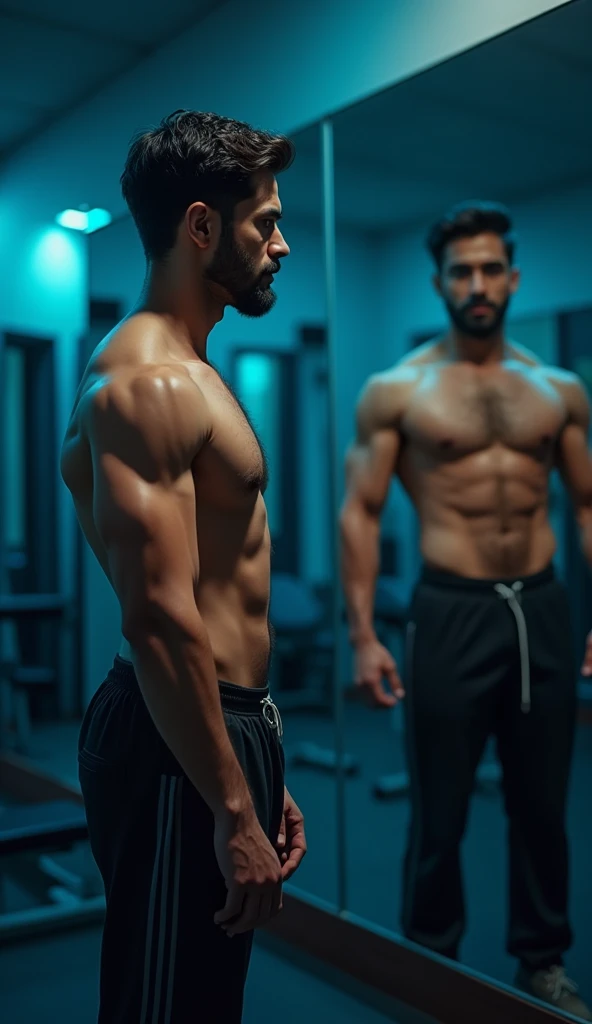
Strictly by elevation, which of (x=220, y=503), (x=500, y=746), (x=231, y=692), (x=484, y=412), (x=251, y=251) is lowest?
(x=500, y=746)

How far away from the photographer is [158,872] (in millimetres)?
1240

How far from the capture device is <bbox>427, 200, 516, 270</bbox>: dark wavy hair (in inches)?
92.3

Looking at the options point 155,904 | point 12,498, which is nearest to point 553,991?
point 155,904

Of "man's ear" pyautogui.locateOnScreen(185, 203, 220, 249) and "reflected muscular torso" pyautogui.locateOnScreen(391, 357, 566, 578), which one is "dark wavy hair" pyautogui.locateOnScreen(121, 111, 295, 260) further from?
"reflected muscular torso" pyautogui.locateOnScreen(391, 357, 566, 578)

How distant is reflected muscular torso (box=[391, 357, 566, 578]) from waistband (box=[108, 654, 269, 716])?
1.01 m

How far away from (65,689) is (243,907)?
2959mm

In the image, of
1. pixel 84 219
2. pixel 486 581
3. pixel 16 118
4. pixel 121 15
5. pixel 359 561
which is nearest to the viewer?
pixel 486 581

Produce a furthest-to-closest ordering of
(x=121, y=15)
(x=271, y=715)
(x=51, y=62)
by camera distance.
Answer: (x=51, y=62) → (x=121, y=15) → (x=271, y=715)

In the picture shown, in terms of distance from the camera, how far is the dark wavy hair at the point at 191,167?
130 centimetres

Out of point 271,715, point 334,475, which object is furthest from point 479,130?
point 271,715

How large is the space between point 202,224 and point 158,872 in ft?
2.72

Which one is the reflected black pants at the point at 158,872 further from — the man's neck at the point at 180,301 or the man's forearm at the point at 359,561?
the man's forearm at the point at 359,561

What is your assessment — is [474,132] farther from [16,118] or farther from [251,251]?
[16,118]

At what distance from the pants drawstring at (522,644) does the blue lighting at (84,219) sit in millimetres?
1795
